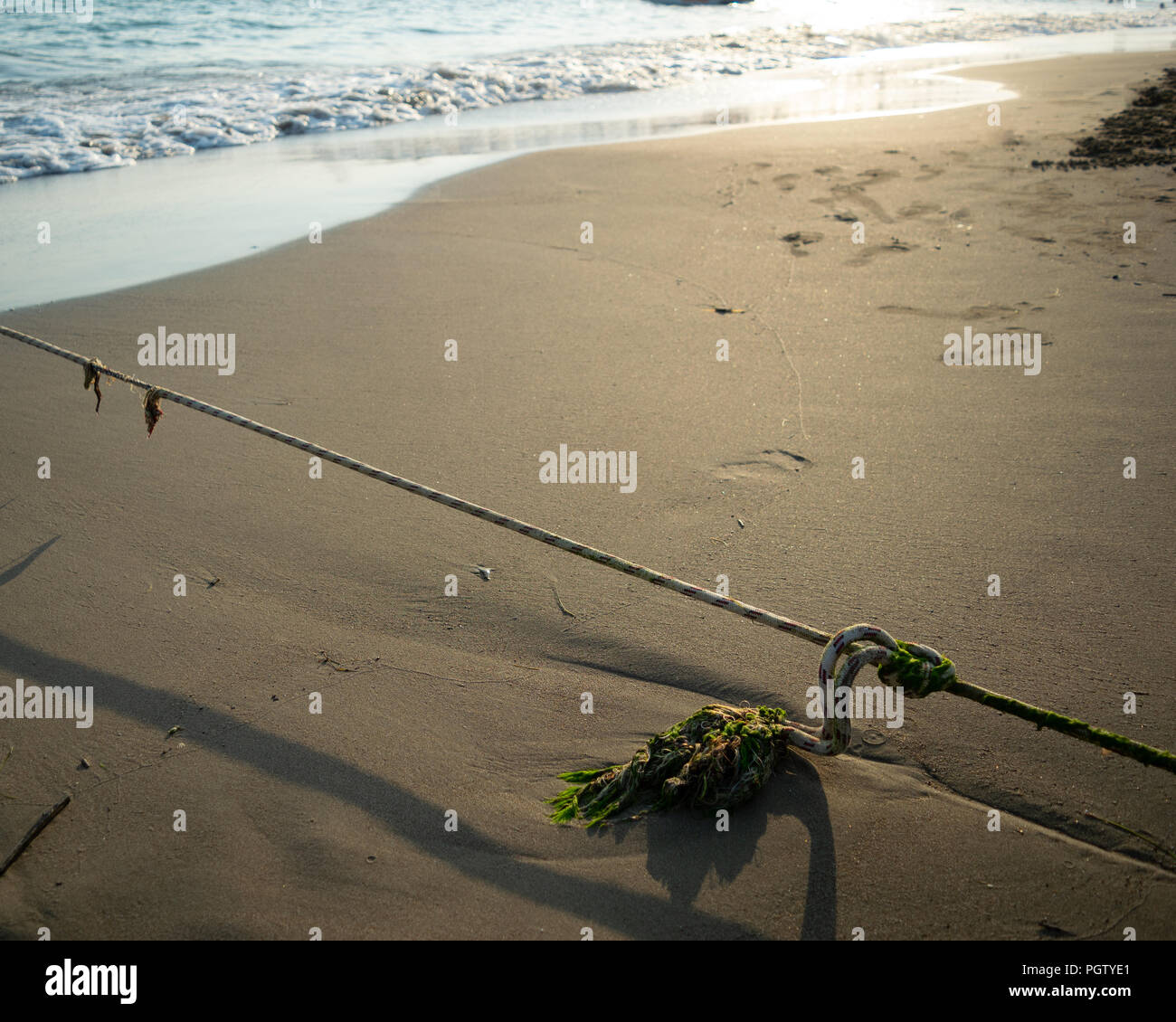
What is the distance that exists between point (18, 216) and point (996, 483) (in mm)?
7043

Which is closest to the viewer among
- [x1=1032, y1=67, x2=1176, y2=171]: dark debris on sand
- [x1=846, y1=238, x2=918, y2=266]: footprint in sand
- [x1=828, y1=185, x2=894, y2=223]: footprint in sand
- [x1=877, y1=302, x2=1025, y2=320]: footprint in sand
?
[x1=877, y1=302, x2=1025, y2=320]: footprint in sand

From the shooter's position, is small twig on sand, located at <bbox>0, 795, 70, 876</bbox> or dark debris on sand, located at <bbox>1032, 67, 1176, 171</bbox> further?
dark debris on sand, located at <bbox>1032, 67, 1176, 171</bbox>

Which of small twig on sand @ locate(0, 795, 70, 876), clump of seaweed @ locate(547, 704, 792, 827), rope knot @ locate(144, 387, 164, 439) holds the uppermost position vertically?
rope knot @ locate(144, 387, 164, 439)

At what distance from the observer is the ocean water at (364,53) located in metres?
9.27

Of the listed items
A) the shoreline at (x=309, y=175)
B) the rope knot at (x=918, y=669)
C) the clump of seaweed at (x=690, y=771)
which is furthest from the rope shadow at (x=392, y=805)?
the shoreline at (x=309, y=175)

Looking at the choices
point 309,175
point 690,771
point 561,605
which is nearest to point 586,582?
point 561,605

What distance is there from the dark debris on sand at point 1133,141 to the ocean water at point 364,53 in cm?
601

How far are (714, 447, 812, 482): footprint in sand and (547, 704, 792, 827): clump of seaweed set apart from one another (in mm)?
1275

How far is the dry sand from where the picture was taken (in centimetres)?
178

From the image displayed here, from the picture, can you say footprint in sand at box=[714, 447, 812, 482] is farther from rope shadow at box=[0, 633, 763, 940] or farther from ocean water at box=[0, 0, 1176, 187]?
ocean water at box=[0, 0, 1176, 187]

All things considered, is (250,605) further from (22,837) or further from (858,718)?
(858,718)

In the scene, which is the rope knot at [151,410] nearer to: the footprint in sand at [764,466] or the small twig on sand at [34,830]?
the small twig on sand at [34,830]

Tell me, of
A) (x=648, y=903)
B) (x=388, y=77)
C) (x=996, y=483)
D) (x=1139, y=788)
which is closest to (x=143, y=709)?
(x=648, y=903)

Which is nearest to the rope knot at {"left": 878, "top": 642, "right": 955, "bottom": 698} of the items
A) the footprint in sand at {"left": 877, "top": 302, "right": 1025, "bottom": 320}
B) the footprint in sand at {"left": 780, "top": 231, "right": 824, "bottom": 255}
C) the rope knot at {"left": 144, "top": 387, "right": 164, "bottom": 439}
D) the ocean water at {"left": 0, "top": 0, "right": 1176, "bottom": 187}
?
the rope knot at {"left": 144, "top": 387, "right": 164, "bottom": 439}
